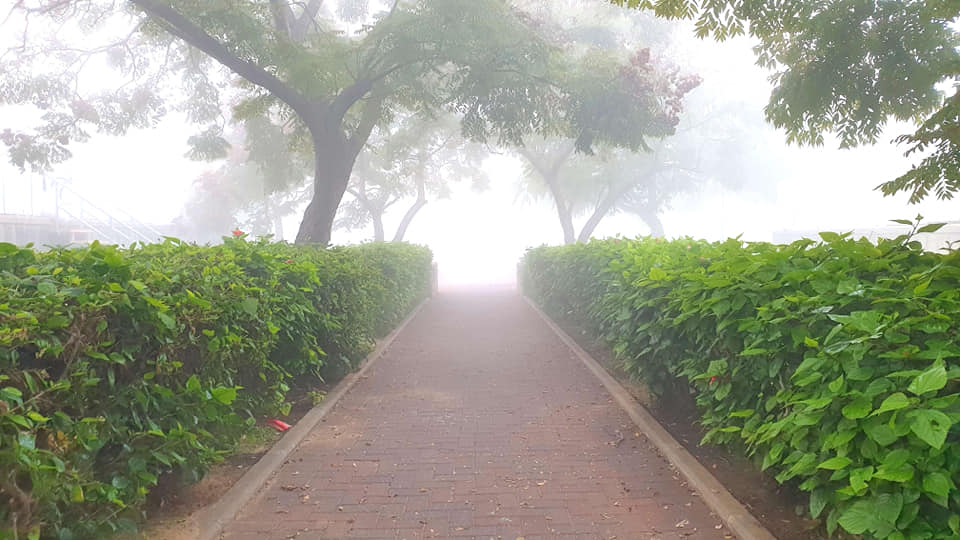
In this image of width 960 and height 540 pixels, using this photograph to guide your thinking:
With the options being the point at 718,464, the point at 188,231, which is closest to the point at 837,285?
the point at 718,464

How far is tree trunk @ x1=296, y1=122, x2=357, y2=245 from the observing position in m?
13.8

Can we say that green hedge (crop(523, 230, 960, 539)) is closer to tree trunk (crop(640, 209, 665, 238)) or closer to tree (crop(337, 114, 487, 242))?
tree (crop(337, 114, 487, 242))

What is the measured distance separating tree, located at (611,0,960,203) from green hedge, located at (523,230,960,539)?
325 centimetres

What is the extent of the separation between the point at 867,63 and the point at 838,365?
766 centimetres

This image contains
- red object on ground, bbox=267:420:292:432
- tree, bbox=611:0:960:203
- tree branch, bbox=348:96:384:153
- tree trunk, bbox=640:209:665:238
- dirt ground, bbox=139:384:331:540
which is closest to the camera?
dirt ground, bbox=139:384:331:540

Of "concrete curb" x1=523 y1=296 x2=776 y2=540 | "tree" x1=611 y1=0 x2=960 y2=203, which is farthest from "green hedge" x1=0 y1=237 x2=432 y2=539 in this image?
"tree" x1=611 y1=0 x2=960 y2=203

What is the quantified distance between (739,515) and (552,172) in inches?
1001

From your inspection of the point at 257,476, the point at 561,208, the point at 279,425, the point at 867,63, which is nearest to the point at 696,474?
the point at 257,476

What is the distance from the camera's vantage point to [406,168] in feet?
99.0

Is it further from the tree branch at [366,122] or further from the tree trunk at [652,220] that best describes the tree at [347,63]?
the tree trunk at [652,220]

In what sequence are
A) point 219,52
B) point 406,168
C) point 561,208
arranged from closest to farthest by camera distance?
1. point 219,52
2. point 561,208
3. point 406,168

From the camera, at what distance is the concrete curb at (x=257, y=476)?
144 inches

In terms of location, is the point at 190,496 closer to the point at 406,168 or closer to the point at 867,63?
the point at 867,63

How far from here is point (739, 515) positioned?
12.0ft
